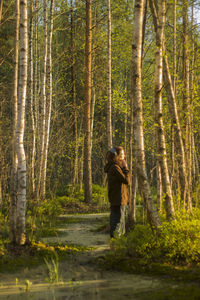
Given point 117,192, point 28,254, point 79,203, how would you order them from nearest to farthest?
point 28,254, point 117,192, point 79,203

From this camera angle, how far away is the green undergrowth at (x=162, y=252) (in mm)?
5203

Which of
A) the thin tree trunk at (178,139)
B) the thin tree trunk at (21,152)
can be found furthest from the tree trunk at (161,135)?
the thin tree trunk at (21,152)

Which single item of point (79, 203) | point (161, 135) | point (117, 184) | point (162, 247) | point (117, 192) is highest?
point (161, 135)

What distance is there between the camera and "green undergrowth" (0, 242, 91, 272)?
5.64 metres

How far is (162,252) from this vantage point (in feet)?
18.6

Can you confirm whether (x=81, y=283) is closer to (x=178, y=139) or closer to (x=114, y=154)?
(x=114, y=154)

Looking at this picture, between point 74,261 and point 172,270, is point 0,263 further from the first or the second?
point 172,270

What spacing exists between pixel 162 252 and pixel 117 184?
1775 mm

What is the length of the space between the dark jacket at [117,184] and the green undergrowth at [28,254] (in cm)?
117

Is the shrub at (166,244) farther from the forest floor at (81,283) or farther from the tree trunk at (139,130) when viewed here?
the forest floor at (81,283)

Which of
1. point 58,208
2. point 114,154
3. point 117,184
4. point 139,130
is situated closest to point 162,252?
point 117,184

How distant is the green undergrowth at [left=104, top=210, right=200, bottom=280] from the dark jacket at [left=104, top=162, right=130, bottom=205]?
0.87 meters

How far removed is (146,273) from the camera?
5.15 metres

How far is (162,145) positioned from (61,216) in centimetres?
636
